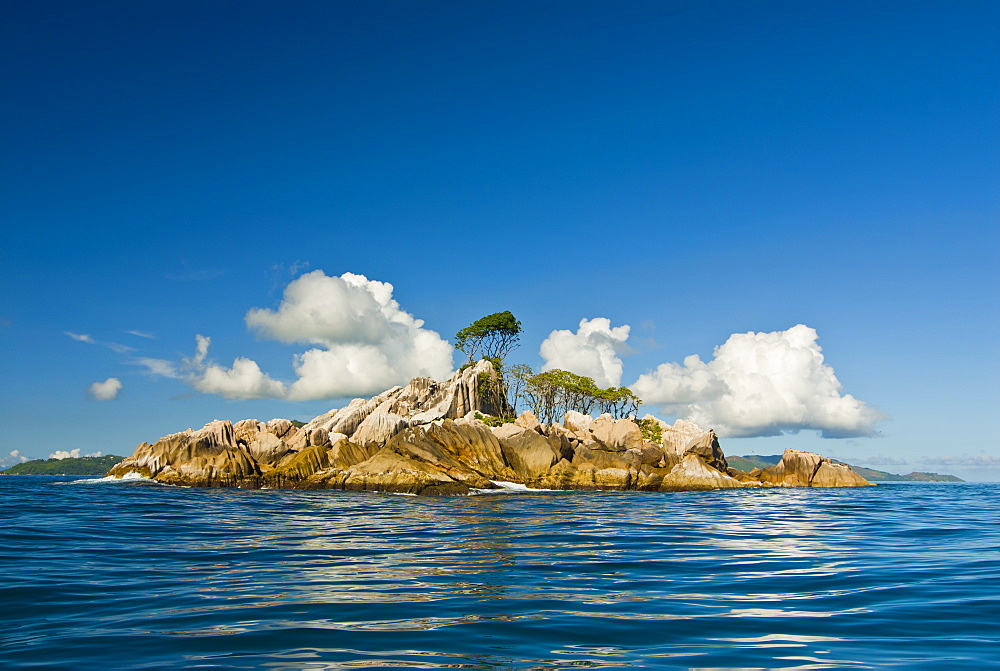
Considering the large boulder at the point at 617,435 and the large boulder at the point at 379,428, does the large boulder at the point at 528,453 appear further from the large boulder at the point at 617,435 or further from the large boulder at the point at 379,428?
A: the large boulder at the point at 379,428

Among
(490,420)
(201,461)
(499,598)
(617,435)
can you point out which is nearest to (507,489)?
(617,435)

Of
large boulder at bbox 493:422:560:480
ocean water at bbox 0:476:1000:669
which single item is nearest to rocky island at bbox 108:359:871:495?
large boulder at bbox 493:422:560:480

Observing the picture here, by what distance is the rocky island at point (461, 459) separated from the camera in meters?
49.8

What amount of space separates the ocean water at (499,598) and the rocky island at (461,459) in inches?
1172

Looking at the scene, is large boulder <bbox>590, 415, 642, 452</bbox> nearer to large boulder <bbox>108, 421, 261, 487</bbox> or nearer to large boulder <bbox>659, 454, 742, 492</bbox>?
large boulder <bbox>659, 454, 742, 492</bbox>

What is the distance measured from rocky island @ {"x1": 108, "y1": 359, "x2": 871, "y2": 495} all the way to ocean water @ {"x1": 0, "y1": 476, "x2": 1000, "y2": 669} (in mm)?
Answer: 29757

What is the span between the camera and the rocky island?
49781 mm

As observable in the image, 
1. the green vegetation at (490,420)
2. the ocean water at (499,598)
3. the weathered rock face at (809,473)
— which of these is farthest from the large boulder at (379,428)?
the ocean water at (499,598)

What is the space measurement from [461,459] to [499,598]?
4336cm

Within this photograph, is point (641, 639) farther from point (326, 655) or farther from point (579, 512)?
point (579, 512)

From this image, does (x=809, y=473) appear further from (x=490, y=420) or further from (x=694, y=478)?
(x=490, y=420)

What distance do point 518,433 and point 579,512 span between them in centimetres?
3063

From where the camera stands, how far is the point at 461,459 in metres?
52.4

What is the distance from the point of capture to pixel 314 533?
19.1 meters
